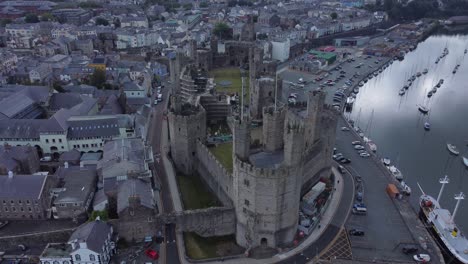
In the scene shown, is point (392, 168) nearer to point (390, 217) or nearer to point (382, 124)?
point (390, 217)

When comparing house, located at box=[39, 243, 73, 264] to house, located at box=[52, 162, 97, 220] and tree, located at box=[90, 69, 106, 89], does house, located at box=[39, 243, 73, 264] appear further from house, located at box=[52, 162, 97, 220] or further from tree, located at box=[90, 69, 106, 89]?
tree, located at box=[90, 69, 106, 89]

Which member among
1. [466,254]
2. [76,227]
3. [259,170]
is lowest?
[466,254]

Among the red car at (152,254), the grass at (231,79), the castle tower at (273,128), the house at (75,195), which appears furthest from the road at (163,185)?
the castle tower at (273,128)

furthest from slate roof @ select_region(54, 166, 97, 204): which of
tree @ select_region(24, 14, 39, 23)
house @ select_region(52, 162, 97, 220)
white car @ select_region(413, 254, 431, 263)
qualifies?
tree @ select_region(24, 14, 39, 23)

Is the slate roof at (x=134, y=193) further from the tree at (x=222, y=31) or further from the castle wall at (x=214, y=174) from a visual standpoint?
the tree at (x=222, y=31)

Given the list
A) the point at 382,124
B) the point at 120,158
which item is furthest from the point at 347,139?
the point at 120,158

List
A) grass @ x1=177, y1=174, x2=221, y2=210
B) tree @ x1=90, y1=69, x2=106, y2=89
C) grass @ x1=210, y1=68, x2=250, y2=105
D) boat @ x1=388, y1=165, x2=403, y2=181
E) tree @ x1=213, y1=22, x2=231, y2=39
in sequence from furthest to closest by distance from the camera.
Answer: tree @ x1=213, y1=22, x2=231, y2=39, tree @ x1=90, y1=69, x2=106, y2=89, grass @ x1=210, y1=68, x2=250, y2=105, boat @ x1=388, y1=165, x2=403, y2=181, grass @ x1=177, y1=174, x2=221, y2=210

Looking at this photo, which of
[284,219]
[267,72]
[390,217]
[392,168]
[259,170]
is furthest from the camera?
[267,72]
